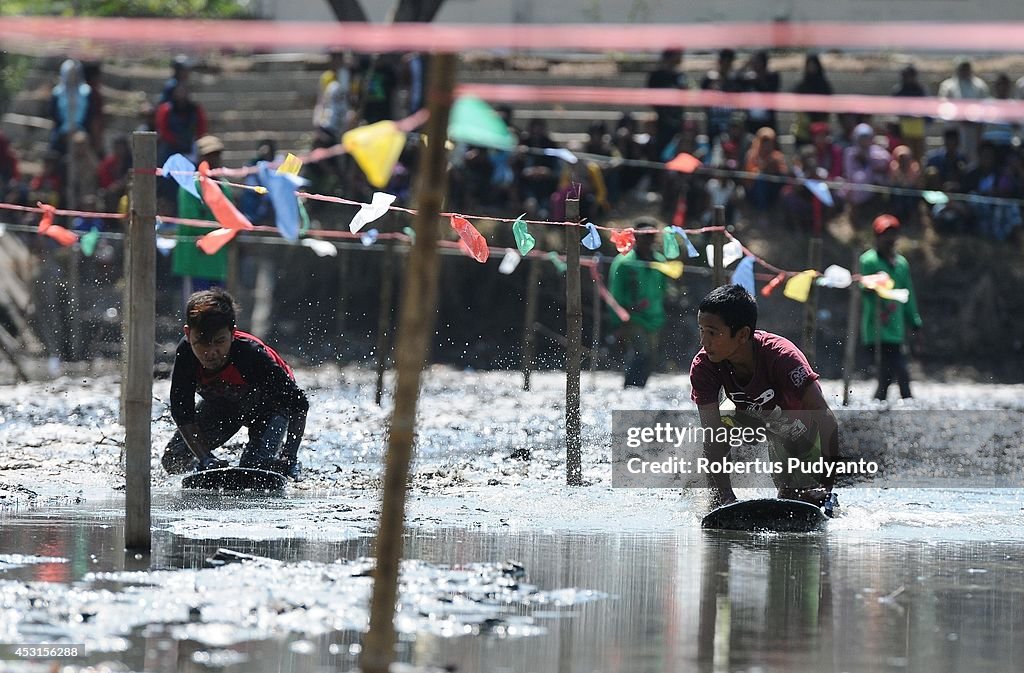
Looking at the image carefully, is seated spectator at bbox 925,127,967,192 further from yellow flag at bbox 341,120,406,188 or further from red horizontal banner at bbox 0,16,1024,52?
yellow flag at bbox 341,120,406,188

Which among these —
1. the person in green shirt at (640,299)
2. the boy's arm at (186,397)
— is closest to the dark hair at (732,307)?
the boy's arm at (186,397)

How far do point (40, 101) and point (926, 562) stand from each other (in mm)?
20413

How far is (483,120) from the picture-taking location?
4.82 meters

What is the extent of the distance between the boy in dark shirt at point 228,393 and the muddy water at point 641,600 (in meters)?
1.06

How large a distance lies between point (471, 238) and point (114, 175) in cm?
1130

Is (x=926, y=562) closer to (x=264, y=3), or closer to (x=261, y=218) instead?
(x=261, y=218)

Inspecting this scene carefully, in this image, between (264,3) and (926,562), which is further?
(264,3)

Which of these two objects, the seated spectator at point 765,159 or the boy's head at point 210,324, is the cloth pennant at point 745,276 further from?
the seated spectator at point 765,159

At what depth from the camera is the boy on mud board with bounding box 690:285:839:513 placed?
8.52 m

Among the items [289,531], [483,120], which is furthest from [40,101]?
[483,120]

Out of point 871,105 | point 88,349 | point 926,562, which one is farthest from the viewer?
point 88,349

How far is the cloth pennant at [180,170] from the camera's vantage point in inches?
352

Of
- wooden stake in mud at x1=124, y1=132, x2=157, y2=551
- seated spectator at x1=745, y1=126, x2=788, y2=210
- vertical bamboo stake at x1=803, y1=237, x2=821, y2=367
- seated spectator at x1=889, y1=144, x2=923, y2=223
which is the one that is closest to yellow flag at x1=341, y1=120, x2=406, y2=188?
wooden stake in mud at x1=124, y1=132, x2=157, y2=551

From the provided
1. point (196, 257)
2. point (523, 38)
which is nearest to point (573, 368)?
point (523, 38)
